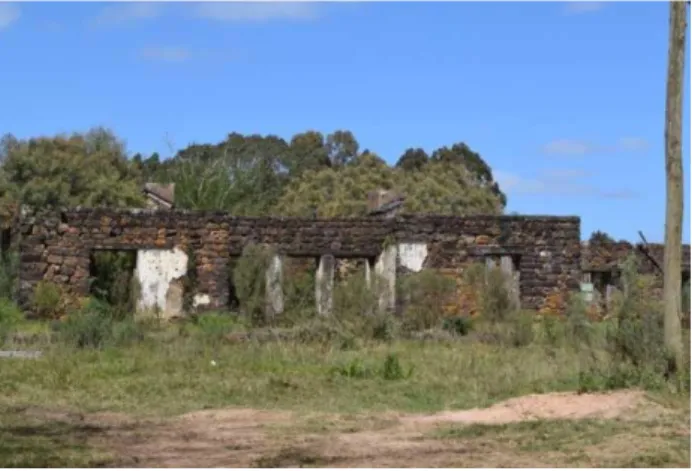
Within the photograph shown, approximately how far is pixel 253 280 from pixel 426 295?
3.71 metres

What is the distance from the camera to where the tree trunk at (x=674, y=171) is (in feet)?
41.4

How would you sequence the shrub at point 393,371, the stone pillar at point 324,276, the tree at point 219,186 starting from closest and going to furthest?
the shrub at point 393,371 < the stone pillar at point 324,276 < the tree at point 219,186

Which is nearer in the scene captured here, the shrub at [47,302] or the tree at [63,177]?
the shrub at [47,302]

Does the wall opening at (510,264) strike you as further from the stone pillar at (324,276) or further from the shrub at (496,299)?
the stone pillar at (324,276)

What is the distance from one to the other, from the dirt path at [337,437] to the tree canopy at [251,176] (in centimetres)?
1983

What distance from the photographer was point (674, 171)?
12.7 meters

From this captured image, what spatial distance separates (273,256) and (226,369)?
11081 mm

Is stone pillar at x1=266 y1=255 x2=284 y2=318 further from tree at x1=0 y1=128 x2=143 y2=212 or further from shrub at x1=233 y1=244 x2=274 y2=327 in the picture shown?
tree at x1=0 y1=128 x2=143 y2=212

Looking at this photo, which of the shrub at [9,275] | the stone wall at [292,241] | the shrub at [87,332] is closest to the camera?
the shrub at [87,332]

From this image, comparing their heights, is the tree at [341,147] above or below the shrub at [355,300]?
above

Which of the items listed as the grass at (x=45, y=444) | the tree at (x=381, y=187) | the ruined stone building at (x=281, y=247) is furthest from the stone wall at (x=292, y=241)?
the tree at (x=381, y=187)

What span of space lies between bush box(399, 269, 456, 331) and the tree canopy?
656cm

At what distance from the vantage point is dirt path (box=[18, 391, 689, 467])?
896 centimetres

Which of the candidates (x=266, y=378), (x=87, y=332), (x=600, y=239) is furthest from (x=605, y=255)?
(x=266, y=378)
